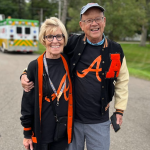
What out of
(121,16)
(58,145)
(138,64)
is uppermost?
(121,16)

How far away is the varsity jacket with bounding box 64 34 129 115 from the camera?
2166mm

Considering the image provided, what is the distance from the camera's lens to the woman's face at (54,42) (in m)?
2.04

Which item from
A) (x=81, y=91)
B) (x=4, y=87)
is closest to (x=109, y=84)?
(x=81, y=91)

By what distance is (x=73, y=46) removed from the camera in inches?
91.3

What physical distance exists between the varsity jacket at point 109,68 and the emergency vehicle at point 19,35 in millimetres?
14353

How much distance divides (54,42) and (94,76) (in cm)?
55

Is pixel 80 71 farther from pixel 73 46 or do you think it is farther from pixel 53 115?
pixel 53 115

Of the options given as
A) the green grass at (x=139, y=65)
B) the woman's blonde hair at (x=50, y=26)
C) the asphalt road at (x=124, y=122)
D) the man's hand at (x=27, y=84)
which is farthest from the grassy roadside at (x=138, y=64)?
the man's hand at (x=27, y=84)

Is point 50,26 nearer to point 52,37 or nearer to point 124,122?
point 52,37

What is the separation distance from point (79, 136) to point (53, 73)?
80 centimetres

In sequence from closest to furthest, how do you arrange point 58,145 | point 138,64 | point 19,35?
point 58,145 → point 138,64 → point 19,35

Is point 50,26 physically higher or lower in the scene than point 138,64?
higher

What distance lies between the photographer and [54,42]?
80.4 inches

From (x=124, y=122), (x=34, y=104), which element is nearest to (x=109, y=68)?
(x=34, y=104)
